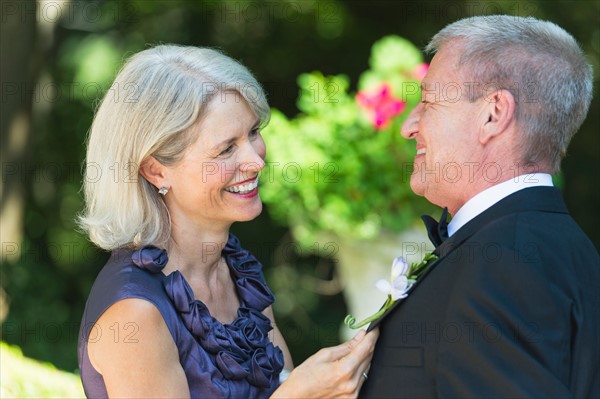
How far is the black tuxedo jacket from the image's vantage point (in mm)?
1931

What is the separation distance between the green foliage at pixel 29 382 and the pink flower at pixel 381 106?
1.94 meters

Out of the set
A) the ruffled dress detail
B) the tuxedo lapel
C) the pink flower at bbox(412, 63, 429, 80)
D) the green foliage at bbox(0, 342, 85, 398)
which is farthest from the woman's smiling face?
the pink flower at bbox(412, 63, 429, 80)

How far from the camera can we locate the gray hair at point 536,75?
7.42ft

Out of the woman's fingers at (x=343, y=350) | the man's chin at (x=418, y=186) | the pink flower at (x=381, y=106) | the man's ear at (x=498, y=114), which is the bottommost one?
the pink flower at (x=381, y=106)

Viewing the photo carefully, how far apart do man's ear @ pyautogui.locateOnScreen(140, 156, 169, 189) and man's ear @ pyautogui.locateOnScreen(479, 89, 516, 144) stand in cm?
99

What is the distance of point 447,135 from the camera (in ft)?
7.79

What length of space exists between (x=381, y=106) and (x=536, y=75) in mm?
2108

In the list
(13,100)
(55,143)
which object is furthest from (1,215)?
(55,143)

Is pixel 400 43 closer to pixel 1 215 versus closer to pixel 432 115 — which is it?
pixel 432 115

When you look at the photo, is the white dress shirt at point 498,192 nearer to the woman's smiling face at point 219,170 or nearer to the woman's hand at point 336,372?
the woman's hand at point 336,372

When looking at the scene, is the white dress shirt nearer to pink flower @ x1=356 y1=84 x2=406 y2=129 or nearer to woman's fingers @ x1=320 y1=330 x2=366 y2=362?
woman's fingers @ x1=320 y1=330 x2=366 y2=362

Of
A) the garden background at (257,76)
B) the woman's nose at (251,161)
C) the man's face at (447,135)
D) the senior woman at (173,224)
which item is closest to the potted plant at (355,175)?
the senior woman at (173,224)

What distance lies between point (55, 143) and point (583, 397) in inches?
Answer: 254

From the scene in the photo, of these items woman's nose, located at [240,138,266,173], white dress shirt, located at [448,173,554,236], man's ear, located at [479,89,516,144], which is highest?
man's ear, located at [479,89,516,144]
